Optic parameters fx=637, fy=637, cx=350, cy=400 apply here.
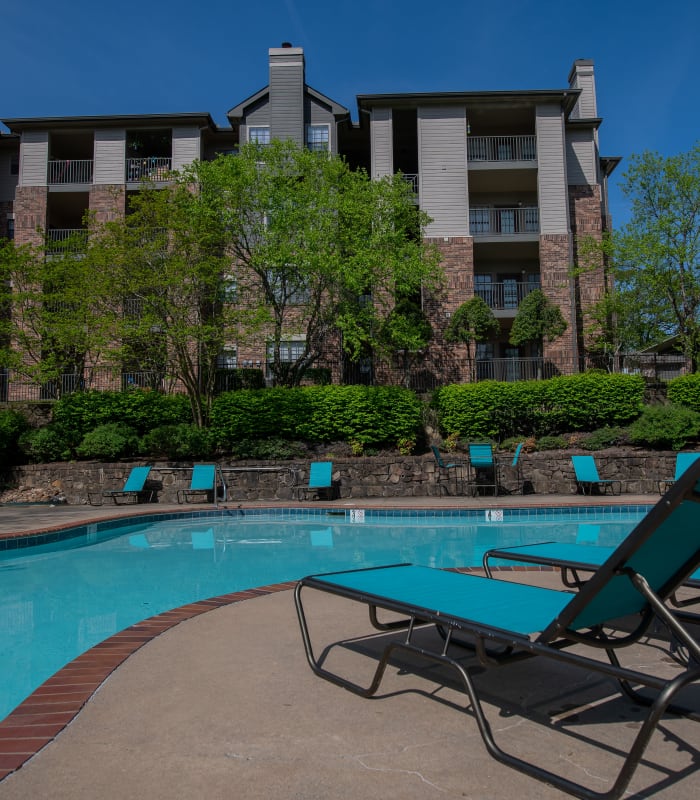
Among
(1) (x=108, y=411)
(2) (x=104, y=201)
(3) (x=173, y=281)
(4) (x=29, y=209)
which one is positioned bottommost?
(1) (x=108, y=411)


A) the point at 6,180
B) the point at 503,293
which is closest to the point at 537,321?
the point at 503,293

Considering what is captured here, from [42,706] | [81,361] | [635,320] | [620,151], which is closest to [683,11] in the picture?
[635,320]

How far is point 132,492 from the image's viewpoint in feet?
46.5

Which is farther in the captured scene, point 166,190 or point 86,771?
point 166,190

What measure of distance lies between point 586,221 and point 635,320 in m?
4.91

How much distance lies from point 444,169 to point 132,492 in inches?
622

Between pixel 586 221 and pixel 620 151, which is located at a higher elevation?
pixel 620 151

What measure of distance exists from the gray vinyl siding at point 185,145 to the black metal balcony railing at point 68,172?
3251 mm

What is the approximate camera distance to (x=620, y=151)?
25.2 m

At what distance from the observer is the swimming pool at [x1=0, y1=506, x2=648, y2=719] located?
5.09 m

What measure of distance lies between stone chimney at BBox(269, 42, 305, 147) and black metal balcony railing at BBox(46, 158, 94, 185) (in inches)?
283

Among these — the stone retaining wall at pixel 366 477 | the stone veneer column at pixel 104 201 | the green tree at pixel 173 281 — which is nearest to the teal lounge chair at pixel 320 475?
the stone retaining wall at pixel 366 477

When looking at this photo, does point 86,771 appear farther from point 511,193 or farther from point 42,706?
point 511,193

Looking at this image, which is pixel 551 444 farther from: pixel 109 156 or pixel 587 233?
pixel 109 156
